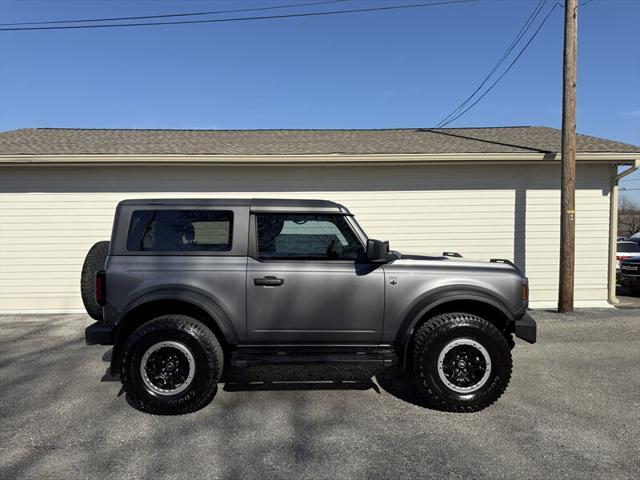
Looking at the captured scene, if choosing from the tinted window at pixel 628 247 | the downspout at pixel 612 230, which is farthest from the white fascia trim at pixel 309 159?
the tinted window at pixel 628 247

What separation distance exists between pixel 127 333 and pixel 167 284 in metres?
0.65

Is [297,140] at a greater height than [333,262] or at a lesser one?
→ greater

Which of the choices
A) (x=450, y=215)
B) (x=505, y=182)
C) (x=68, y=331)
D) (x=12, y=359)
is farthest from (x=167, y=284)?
(x=505, y=182)

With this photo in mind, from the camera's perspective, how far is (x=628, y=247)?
36.3ft

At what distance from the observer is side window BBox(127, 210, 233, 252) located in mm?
3871

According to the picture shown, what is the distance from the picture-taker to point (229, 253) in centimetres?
385

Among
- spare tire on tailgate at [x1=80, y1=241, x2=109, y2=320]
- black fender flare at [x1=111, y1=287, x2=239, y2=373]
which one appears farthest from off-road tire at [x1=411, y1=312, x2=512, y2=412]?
spare tire on tailgate at [x1=80, y1=241, x2=109, y2=320]

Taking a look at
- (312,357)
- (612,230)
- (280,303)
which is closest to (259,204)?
(280,303)

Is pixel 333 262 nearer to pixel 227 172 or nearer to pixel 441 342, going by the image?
pixel 441 342

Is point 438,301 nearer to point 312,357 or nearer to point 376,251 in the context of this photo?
point 376,251

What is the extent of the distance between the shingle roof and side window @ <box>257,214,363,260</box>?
13.6 ft

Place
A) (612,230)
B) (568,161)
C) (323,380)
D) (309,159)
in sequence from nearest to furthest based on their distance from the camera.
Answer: (323,380) < (568,161) < (309,159) < (612,230)

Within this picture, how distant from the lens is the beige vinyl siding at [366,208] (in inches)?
311

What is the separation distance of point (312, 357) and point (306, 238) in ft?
3.67
